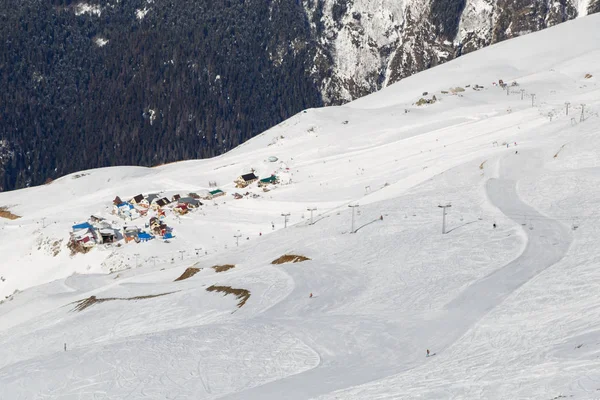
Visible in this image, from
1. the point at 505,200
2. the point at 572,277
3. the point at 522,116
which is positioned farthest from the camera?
the point at 522,116

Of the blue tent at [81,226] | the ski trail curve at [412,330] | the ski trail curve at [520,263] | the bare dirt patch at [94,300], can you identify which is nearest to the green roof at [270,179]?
the blue tent at [81,226]

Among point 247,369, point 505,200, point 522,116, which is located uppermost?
point 522,116

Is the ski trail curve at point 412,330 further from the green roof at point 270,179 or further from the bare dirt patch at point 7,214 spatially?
the bare dirt patch at point 7,214

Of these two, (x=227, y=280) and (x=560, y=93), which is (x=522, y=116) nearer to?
(x=560, y=93)

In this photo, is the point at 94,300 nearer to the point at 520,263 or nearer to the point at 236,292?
the point at 236,292

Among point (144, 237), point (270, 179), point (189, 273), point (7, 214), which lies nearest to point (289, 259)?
point (189, 273)

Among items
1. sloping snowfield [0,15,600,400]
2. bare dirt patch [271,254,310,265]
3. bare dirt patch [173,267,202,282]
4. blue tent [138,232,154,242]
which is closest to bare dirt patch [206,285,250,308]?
sloping snowfield [0,15,600,400]

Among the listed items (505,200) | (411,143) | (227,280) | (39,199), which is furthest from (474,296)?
(39,199)

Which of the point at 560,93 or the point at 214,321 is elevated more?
the point at 560,93
